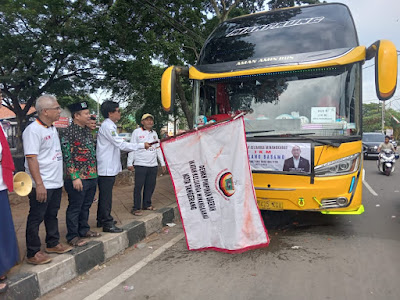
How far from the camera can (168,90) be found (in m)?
4.62

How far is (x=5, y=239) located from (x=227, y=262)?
2287 millimetres

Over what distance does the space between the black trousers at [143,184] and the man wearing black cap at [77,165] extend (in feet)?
4.97

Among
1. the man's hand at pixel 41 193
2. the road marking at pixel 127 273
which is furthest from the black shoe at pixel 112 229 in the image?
the man's hand at pixel 41 193

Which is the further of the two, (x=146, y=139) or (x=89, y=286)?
(x=146, y=139)

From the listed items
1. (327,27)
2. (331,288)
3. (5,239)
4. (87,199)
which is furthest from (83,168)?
(327,27)

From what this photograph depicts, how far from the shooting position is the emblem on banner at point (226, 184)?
3736mm

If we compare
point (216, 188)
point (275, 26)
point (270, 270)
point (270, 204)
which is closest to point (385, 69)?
point (275, 26)

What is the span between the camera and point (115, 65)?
459 inches

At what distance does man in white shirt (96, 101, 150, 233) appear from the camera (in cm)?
421

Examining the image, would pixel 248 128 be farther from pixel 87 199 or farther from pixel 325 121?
pixel 87 199

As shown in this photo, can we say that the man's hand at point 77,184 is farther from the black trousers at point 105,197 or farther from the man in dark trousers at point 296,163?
the man in dark trousers at point 296,163

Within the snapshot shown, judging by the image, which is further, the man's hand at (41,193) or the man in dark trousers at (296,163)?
the man in dark trousers at (296,163)

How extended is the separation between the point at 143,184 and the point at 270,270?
297 cm

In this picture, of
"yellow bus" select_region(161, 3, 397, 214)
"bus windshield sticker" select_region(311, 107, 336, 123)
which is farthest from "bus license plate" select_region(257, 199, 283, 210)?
"bus windshield sticker" select_region(311, 107, 336, 123)
